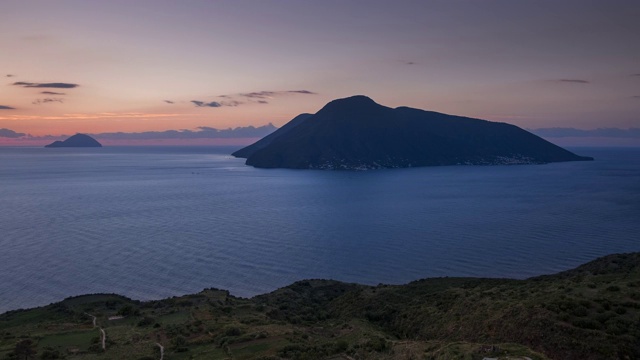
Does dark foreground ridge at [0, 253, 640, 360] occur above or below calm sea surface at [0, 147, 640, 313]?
above

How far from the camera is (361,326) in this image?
37188 mm

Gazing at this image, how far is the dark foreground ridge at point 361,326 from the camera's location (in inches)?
993

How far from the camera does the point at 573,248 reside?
8662 cm

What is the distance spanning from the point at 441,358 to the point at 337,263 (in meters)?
59.0

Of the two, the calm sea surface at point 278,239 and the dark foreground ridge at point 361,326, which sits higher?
the dark foreground ridge at point 361,326

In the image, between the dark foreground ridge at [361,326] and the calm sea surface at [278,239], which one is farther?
the calm sea surface at [278,239]

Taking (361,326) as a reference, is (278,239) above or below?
below

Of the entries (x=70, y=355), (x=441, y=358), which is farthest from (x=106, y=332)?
→ (x=441, y=358)

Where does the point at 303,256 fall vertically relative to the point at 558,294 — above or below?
below

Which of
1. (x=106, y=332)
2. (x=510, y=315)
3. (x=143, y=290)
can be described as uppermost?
(x=510, y=315)

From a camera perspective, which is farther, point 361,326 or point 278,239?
point 278,239

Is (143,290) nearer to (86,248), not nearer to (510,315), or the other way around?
(86,248)

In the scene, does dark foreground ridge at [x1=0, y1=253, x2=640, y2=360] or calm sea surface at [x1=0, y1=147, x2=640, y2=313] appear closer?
dark foreground ridge at [x1=0, y1=253, x2=640, y2=360]

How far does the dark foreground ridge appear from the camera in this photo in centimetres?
2523
